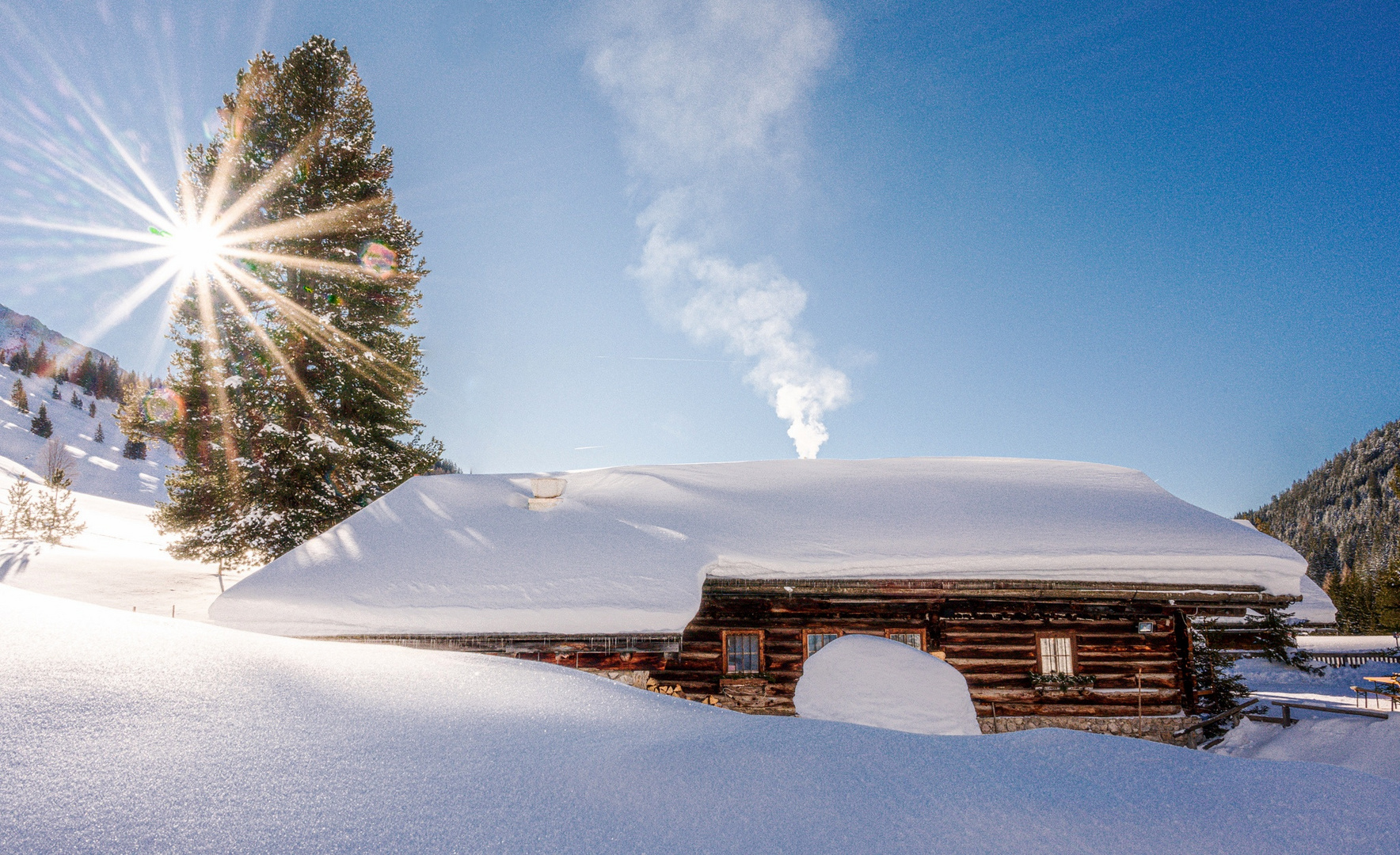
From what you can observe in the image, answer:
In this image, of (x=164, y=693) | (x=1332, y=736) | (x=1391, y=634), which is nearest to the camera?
(x=164, y=693)

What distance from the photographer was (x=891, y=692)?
647 cm

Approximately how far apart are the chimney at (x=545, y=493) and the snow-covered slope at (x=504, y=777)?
27.1ft

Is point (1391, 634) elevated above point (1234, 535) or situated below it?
below

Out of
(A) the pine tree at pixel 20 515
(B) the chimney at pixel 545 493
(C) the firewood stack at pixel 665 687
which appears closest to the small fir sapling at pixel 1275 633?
(C) the firewood stack at pixel 665 687

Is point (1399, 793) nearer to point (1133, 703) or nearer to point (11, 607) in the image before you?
point (11, 607)

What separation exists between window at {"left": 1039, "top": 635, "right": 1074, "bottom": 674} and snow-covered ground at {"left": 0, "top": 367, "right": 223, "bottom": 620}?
14.5m

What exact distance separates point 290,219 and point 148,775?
59.7 feet

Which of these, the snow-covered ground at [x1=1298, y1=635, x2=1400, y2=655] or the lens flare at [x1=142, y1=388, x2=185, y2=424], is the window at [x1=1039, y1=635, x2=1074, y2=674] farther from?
the snow-covered ground at [x1=1298, y1=635, x2=1400, y2=655]

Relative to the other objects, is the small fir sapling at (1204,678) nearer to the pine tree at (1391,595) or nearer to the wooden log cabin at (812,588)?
the wooden log cabin at (812,588)

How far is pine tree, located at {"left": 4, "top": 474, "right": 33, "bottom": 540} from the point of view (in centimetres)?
2925

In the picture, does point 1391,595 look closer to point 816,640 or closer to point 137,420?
point 816,640

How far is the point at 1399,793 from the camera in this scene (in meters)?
2.71

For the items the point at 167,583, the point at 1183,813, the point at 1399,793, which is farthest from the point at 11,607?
the point at 167,583

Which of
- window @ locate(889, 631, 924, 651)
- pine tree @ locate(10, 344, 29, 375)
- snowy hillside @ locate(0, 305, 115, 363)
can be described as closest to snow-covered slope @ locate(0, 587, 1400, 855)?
window @ locate(889, 631, 924, 651)
